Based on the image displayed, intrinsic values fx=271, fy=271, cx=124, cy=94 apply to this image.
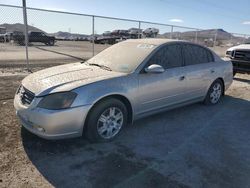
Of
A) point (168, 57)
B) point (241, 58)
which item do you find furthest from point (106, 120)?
point (241, 58)

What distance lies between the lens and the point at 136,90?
4504mm

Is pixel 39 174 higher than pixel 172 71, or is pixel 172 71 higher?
pixel 172 71

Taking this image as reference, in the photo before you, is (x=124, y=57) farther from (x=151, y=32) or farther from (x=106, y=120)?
(x=151, y=32)

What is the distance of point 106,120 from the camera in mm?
4219

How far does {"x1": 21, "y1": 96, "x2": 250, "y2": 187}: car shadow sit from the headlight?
0.67 meters

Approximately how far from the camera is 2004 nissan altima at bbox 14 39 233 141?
3.75m

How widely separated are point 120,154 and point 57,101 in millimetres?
1162

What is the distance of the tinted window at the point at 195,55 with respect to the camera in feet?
18.7

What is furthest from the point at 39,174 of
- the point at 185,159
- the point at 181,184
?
the point at 185,159

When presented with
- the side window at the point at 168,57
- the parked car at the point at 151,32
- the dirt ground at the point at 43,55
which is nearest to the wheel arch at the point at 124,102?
the side window at the point at 168,57

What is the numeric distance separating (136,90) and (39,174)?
2011 millimetres

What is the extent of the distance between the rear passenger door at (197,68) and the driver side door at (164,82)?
0.21 metres

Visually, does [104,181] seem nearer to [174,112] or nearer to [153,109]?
[153,109]

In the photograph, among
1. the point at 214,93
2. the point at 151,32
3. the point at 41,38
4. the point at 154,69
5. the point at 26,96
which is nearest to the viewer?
the point at 26,96
